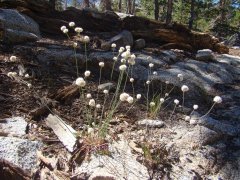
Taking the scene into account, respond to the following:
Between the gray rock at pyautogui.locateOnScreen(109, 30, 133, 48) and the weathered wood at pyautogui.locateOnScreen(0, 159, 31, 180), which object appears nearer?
the weathered wood at pyautogui.locateOnScreen(0, 159, 31, 180)

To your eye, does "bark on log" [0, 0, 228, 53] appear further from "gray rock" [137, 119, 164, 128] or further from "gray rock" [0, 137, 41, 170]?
"gray rock" [0, 137, 41, 170]

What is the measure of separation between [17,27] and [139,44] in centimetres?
285

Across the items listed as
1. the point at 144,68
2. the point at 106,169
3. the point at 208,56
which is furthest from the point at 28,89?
the point at 208,56

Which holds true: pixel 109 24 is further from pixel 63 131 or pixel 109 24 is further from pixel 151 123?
pixel 63 131

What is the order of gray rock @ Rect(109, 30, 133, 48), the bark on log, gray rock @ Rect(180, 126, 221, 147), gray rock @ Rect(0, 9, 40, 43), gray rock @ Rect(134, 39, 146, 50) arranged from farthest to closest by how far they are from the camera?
the bark on log < gray rock @ Rect(134, 39, 146, 50) < gray rock @ Rect(109, 30, 133, 48) < gray rock @ Rect(0, 9, 40, 43) < gray rock @ Rect(180, 126, 221, 147)

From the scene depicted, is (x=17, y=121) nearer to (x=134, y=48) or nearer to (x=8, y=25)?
(x=8, y=25)

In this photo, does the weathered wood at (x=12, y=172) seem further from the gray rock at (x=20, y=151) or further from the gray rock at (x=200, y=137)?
the gray rock at (x=200, y=137)

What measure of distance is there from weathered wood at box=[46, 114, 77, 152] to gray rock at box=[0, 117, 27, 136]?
1.05 ft

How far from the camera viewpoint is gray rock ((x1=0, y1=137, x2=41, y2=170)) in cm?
322

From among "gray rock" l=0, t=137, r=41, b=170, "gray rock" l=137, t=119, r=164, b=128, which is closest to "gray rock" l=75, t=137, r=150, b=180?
"gray rock" l=0, t=137, r=41, b=170

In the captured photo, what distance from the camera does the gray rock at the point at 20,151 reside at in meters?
3.22

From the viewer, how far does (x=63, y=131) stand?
3732 millimetres

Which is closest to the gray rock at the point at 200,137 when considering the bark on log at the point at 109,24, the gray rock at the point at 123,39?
the gray rock at the point at 123,39

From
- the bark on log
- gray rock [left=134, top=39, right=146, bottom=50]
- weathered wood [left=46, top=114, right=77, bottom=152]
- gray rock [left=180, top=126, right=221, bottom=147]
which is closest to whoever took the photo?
weathered wood [left=46, top=114, right=77, bottom=152]
